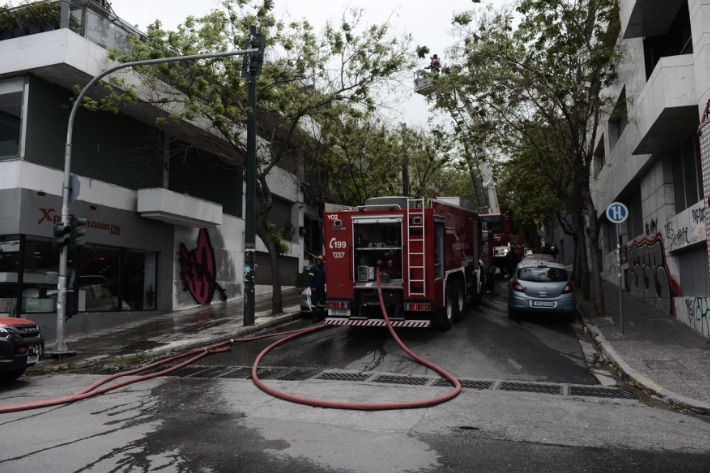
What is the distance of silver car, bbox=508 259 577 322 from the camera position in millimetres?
14031

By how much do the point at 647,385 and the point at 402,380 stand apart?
140 inches

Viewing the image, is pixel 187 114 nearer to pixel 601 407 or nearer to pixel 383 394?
pixel 383 394

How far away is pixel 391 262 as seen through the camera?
41.2 ft

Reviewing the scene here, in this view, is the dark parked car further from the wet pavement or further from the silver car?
the silver car

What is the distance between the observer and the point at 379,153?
2298cm

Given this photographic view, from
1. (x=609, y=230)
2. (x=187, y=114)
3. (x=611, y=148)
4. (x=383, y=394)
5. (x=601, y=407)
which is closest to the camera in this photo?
(x=601, y=407)

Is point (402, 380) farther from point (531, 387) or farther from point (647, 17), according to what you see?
point (647, 17)

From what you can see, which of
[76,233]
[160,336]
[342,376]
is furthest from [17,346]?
[160,336]

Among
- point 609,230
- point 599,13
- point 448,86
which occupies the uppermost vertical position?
point 599,13

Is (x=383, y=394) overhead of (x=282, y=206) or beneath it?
beneath

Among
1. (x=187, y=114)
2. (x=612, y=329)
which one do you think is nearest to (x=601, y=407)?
(x=612, y=329)

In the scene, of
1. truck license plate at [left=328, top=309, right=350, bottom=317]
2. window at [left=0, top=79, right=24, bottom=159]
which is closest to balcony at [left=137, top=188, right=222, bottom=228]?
window at [left=0, top=79, right=24, bottom=159]

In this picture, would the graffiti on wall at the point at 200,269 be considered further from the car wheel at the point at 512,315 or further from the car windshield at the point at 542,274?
the car windshield at the point at 542,274

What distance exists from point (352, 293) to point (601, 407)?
247 inches
